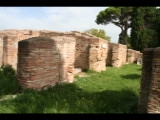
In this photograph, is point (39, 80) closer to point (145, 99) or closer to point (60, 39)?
point (60, 39)

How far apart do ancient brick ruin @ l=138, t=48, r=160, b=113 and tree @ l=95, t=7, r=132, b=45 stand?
3228 centimetres

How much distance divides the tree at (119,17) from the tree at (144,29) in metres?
5.20

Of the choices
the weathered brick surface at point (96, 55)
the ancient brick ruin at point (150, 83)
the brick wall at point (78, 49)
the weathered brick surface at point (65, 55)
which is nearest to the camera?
the ancient brick ruin at point (150, 83)

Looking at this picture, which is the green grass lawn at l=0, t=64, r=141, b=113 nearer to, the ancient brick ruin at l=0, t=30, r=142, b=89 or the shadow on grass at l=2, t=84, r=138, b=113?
the shadow on grass at l=2, t=84, r=138, b=113

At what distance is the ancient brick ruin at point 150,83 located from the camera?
6258 millimetres

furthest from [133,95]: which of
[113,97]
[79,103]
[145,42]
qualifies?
[145,42]

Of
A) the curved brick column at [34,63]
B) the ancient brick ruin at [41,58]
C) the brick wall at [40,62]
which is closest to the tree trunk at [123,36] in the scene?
the ancient brick ruin at [41,58]

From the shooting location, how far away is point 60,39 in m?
9.88

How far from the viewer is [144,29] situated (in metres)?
33.2

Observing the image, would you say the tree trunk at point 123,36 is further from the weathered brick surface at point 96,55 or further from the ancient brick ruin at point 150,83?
the ancient brick ruin at point 150,83

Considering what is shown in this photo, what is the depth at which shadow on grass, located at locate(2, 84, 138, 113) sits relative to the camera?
689 cm

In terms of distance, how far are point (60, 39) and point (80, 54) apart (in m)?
5.63

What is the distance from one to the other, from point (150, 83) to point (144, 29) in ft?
90.2

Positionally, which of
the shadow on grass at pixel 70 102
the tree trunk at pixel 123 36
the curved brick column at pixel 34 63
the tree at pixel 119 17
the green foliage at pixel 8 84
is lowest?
the shadow on grass at pixel 70 102
